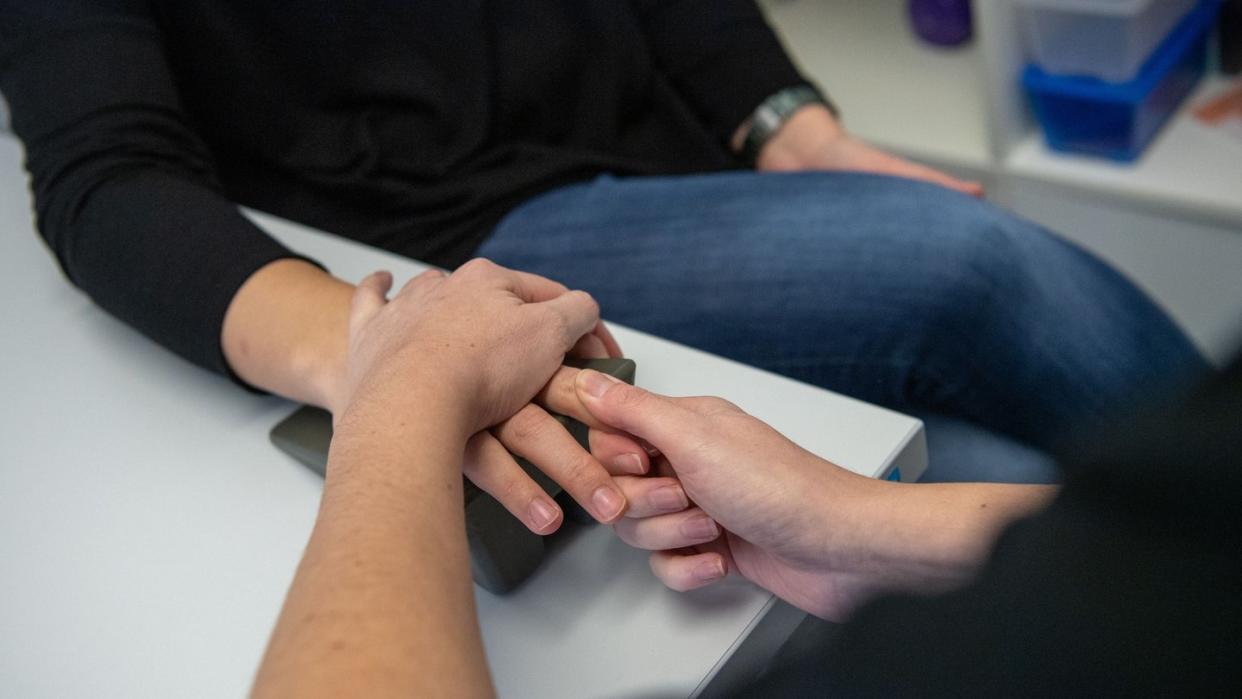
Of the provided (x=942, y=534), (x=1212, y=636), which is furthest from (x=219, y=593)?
(x=1212, y=636)

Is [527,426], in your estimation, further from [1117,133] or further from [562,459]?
[1117,133]

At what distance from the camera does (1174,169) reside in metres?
1.33

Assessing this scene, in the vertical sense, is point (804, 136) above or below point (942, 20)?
above

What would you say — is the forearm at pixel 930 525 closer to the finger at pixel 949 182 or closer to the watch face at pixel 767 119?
the finger at pixel 949 182

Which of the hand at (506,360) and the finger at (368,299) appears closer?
the hand at (506,360)

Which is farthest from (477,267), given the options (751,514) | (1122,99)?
(1122,99)

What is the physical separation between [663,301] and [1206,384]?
1.84 feet

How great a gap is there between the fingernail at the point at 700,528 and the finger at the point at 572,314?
0.44ft

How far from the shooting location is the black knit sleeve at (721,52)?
1108 millimetres

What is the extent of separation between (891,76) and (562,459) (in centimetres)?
124

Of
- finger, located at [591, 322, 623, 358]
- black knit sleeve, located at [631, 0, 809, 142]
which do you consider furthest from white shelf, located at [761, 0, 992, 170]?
finger, located at [591, 322, 623, 358]

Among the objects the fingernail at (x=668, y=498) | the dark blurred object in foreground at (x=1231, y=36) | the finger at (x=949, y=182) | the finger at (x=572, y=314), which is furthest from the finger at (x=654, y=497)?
the dark blurred object in foreground at (x=1231, y=36)

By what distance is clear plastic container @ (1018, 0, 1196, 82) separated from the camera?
4.16 ft

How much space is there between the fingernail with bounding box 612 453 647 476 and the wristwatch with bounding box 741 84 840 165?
595 mm
